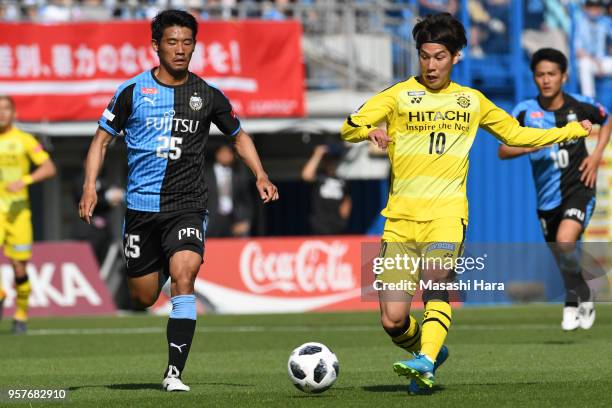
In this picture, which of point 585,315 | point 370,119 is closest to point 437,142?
point 370,119

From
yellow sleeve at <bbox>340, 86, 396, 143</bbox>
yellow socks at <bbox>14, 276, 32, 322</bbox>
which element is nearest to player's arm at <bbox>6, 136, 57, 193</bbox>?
yellow socks at <bbox>14, 276, 32, 322</bbox>

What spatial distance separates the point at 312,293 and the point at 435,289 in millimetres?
10893

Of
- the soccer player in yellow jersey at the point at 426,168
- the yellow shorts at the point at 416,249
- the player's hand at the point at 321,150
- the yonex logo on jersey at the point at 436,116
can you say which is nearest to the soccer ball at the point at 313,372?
the soccer player in yellow jersey at the point at 426,168

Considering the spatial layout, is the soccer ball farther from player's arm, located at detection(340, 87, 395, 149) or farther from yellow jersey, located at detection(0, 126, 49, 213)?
Answer: yellow jersey, located at detection(0, 126, 49, 213)

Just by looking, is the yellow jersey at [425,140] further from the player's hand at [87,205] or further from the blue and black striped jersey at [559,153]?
the blue and black striped jersey at [559,153]

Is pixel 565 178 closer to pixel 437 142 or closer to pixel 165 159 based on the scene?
pixel 437 142

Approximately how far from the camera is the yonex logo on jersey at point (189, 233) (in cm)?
875

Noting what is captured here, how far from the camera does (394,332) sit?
8.17 metres

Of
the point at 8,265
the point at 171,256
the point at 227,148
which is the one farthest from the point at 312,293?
the point at 171,256

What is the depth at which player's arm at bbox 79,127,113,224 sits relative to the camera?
27.8ft

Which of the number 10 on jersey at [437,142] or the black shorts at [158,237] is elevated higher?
the number 10 on jersey at [437,142]

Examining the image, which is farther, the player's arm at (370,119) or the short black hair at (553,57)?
the short black hair at (553,57)

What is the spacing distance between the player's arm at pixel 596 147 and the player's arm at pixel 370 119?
13.6 ft

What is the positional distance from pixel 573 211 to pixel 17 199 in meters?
6.38
